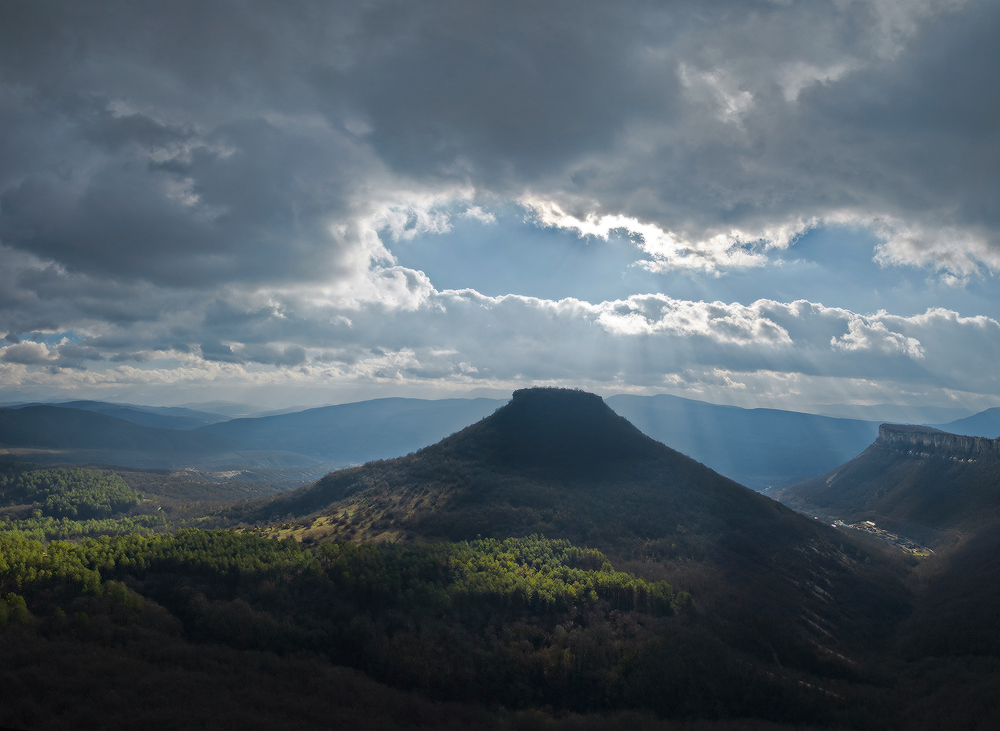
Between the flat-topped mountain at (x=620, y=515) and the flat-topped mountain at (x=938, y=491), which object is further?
the flat-topped mountain at (x=938, y=491)

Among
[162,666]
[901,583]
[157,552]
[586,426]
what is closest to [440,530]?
[157,552]

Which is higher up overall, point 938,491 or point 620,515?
point 620,515

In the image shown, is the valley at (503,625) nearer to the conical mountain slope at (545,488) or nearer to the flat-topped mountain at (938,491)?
the conical mountain slope at (545,488)

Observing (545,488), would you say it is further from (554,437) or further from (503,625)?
(503,625)

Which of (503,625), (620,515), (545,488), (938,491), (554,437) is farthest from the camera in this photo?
(938,491)

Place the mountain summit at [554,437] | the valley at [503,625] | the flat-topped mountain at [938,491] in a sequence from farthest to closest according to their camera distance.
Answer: the flat-topped mountain at [938,491]
the mountain summit at [554,437]
the valley at [503,625]

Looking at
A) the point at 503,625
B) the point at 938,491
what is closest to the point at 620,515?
the point at 503,625

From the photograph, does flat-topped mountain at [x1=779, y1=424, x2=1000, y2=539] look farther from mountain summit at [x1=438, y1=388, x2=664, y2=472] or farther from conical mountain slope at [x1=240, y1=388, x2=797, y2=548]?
mountain summit at [x1=438, y1=388, x2=664, y2=472]

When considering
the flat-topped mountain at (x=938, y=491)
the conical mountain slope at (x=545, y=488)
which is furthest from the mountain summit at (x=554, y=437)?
the flat-topped mountain at (x=938, y=491)

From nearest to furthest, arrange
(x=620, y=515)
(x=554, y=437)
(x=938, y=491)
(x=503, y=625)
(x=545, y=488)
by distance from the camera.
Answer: (x=503, y=625) → (x=620, y=515) → (x=545, y=488) → (x=554, y=437) → (x=938, y=491)

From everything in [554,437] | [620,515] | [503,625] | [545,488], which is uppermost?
[554,437]

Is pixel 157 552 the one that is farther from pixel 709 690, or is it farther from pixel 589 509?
pixel 589 509
